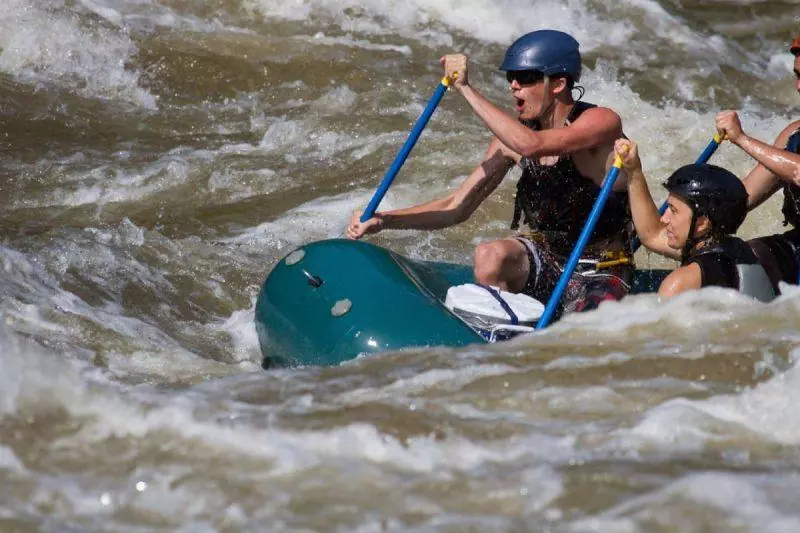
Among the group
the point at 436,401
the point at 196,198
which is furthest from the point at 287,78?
the point at 436,401

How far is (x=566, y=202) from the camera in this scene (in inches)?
206

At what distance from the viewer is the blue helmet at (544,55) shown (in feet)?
16.5

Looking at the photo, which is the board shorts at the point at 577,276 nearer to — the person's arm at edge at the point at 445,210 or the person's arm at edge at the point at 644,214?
the person's arm at edge at the point at 644,214

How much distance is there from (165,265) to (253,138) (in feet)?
7.43

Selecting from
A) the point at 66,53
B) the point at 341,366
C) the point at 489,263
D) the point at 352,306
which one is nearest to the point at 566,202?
the point at 489,263

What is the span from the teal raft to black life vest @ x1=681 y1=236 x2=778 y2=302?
0.68 m

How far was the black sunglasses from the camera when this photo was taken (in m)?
5.05

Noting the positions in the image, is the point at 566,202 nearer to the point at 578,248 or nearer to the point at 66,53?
the point at 578,248

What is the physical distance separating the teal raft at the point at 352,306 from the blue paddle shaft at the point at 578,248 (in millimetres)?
258

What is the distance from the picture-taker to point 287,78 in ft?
32.2

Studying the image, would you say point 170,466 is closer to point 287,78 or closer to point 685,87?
point 287,78

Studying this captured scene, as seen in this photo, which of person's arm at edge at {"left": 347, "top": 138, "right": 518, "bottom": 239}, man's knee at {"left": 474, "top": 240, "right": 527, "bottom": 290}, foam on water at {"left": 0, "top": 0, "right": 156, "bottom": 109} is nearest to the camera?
man's knee at {"left": 474, "top": 240, "right": 527, "bottom": 290}

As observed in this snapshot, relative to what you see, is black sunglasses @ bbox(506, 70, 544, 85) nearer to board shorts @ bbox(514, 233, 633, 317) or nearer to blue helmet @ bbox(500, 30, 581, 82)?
blue helmet @ bbox(500, 30, 581, 82)

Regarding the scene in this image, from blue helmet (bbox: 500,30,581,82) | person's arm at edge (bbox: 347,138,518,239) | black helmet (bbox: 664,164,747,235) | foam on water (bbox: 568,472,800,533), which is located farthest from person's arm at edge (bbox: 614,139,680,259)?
foam on water (bbox: 568,472,800,533)
